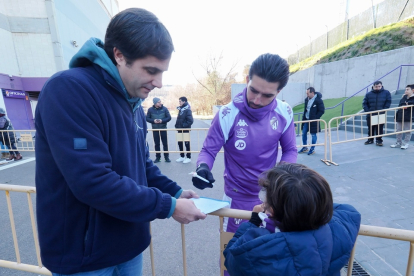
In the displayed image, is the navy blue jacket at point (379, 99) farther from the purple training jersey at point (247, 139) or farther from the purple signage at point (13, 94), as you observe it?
the purple signage at point (13, 94)

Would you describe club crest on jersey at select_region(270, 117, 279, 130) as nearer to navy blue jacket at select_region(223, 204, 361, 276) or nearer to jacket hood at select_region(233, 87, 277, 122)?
jacket hood at select_region(233, 87, 277, 122)

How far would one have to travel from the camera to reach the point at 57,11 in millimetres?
14641

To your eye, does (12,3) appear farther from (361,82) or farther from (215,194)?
(361,82)

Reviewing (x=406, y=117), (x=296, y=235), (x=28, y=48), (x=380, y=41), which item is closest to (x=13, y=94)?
(x=28, y=48)

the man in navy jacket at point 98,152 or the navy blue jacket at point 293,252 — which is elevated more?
the man in navy jacket at point 98,152

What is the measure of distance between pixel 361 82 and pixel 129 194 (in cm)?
1963

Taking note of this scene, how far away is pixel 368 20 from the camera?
20.1 metres

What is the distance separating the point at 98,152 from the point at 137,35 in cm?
48

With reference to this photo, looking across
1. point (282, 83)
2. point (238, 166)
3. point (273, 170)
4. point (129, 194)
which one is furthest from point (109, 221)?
point (282, 83)

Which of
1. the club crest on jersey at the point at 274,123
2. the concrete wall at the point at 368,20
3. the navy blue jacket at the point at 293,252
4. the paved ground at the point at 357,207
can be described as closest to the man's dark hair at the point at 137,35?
the navy blue jacket at the point at 293,252

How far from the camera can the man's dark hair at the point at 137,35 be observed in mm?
911

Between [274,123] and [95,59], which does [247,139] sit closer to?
[274,123]

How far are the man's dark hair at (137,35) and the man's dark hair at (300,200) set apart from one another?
A: 780 millimetres

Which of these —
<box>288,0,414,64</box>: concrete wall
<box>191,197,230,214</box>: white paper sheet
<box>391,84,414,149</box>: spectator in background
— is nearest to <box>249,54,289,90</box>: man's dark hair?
<box>191,197,230,214</box>: white paper sheet
